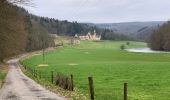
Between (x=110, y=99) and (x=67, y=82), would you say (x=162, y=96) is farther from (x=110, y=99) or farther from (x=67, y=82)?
(x=67, y=82)

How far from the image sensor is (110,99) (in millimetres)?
25812

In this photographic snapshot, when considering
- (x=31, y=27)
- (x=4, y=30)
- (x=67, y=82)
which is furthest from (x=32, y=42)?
(x=67, y=82)

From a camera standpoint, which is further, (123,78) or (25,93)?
(123,78)

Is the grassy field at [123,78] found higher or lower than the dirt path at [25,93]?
lower

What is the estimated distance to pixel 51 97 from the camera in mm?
25703

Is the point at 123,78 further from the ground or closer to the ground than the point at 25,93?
closer to the ground

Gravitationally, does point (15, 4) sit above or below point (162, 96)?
above

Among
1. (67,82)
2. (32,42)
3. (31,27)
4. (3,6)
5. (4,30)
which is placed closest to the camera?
(67,82)

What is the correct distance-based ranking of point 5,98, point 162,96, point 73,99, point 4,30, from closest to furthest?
point 73,99
point 5,98
point 162,96
point 4,30

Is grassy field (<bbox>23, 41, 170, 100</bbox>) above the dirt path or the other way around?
the other way around

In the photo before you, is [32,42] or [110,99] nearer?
[110,99]

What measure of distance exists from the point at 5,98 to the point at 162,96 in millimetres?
9950

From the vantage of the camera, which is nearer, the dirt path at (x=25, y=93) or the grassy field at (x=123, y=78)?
the dirt path at (x=25, y=93)

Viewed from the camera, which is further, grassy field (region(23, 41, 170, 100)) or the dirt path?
grassy field (region(23, 41, 170, 100))
